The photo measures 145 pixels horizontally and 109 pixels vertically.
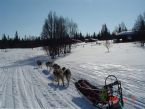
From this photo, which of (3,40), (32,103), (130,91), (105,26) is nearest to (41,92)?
(32,103)

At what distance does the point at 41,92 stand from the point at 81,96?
2.59 m

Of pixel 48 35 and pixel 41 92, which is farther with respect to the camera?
pixel 48 35

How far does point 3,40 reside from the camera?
106 m

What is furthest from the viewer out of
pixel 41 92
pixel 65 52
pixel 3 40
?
pixel 3 40

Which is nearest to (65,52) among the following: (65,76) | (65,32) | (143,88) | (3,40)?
(65,32)

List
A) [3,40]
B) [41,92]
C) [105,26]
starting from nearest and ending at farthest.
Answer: [41,92]
[105,26]
[3,40]

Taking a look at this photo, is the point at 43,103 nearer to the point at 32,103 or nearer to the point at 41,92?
the point at 32,103

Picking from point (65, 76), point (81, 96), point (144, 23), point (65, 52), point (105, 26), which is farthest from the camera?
point (105, 26)

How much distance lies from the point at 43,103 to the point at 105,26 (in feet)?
286

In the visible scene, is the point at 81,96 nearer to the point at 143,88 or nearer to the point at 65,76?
the point at 143,88

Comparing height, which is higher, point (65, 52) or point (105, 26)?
point (105, 26)

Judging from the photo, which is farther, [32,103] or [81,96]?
[81,96]

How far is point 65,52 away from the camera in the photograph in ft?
154

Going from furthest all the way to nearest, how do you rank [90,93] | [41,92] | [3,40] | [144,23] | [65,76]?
[3,40] → [144,23] → [65,76] → [41,92] → [90,93]
